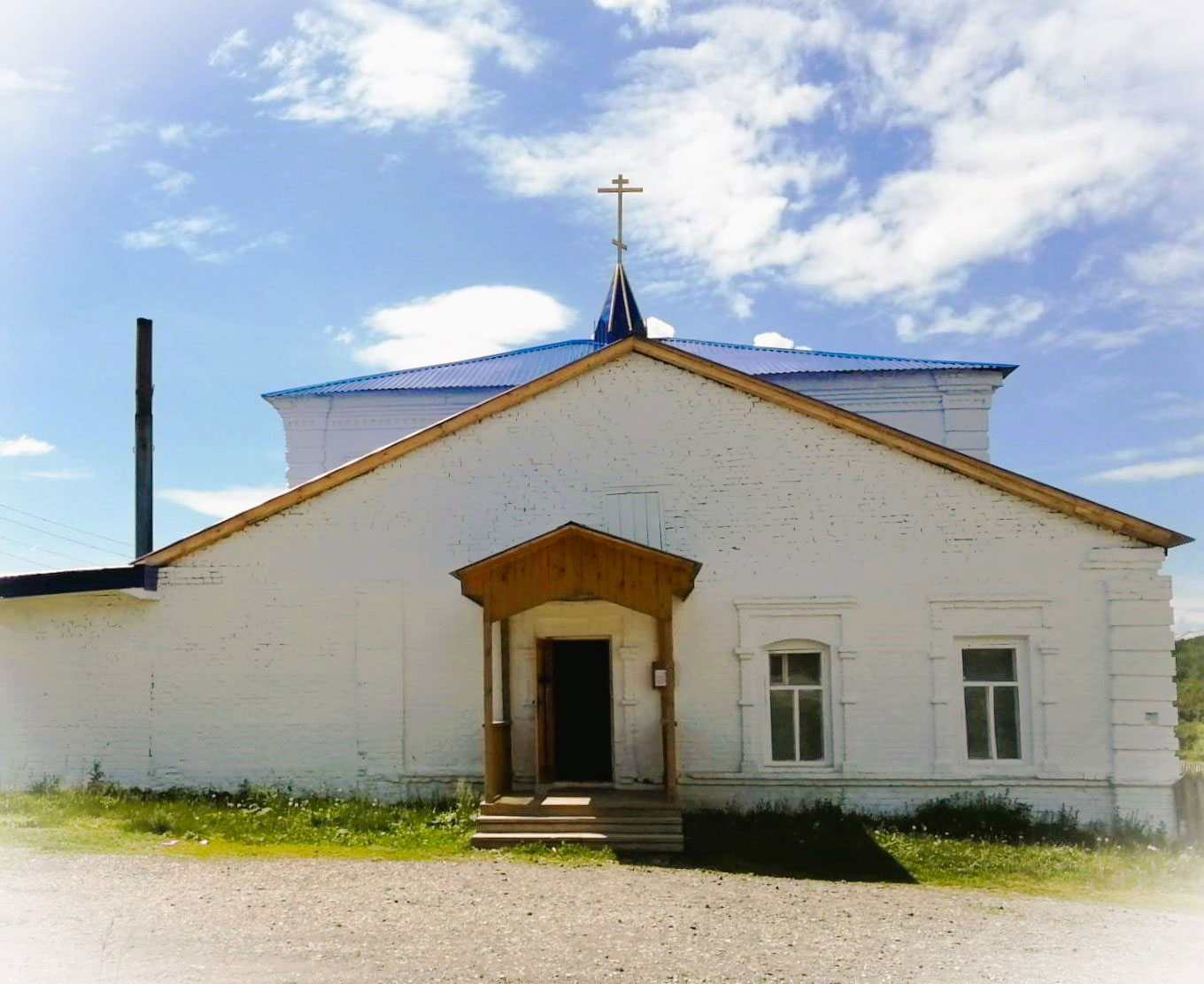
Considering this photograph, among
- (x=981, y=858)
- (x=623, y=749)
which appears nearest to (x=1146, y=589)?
(x=981, y=858)

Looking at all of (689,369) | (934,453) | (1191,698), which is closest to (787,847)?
(934,453)

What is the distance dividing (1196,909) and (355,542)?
955 cm

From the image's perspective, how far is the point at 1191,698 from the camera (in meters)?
30.0

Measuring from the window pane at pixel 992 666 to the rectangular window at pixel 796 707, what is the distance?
5.68 feet

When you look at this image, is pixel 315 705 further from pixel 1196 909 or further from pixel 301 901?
pixel 1196 909

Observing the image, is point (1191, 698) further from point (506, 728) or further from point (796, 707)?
point (506, 728)

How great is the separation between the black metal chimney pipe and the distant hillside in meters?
17.7

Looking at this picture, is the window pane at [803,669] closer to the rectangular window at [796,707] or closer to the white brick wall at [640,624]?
the rectangular window at [796,707]

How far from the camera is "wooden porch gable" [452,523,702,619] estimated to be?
39.3 ft

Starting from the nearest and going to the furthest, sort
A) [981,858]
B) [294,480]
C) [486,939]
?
[486,939], [981,858], [294,480]

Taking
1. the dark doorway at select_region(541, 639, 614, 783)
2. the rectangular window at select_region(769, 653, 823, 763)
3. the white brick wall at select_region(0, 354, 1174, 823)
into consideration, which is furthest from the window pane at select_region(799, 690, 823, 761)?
the dark doorway at select_region(541, 639, 614, 783)

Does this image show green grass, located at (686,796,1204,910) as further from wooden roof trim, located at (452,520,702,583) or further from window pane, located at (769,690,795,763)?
wooden roof trim, located at (452,520,702,583)

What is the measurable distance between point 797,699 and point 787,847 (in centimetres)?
237

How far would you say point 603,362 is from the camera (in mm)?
14156
